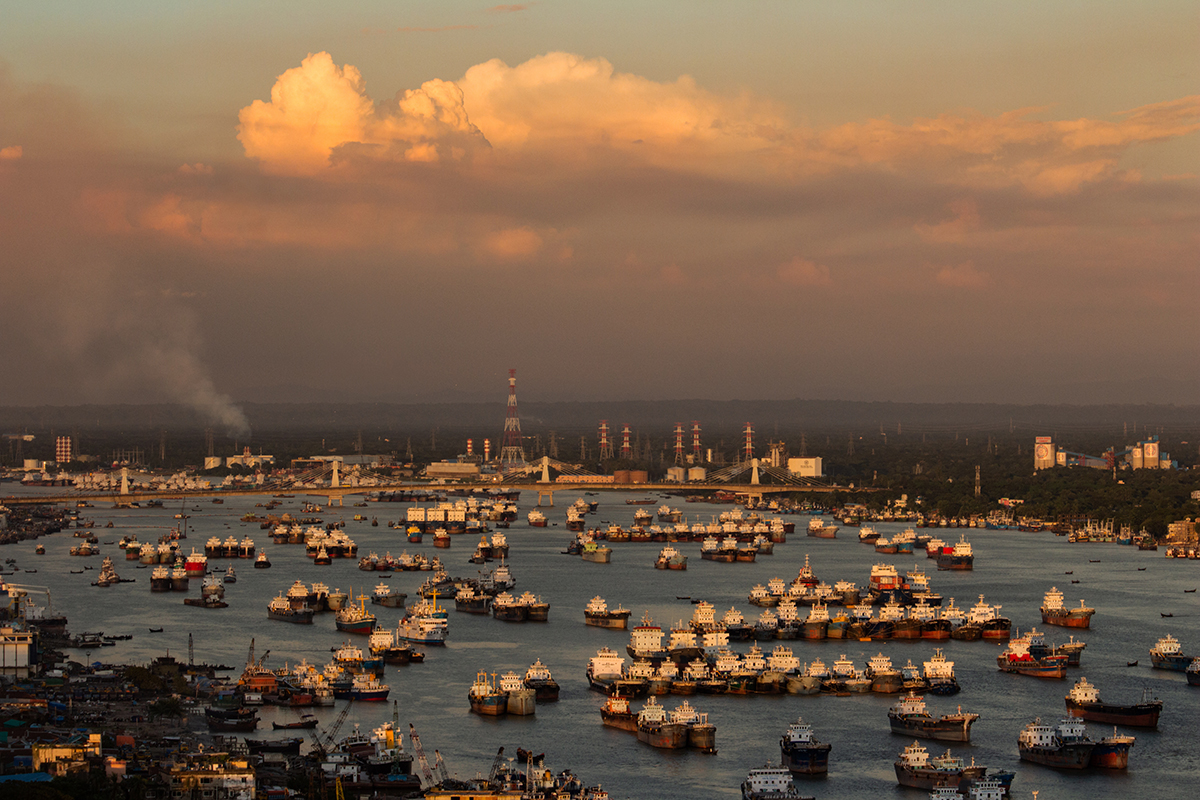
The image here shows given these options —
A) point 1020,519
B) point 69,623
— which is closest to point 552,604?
point 69,623

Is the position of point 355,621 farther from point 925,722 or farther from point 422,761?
point 925,722

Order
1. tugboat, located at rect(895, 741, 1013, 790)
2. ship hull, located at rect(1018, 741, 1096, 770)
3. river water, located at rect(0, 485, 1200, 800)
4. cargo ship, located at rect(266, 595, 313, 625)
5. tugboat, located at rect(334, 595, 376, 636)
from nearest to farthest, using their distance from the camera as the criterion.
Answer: tugboat, located at rect(895, 741, 1013, 790), river water, located at rect(0, 485, 1200, 800), ship hull, located at rect(1018, 741, 1096, 770), tugboat, located at rect(334, 595, 376, 636), cargo ship, located at rect(266, 595, 313, 625)

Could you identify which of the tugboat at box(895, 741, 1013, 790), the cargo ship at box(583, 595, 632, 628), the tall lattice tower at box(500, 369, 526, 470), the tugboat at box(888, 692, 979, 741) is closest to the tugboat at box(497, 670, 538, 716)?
the tugboat at box(888, 692, 979, 741)

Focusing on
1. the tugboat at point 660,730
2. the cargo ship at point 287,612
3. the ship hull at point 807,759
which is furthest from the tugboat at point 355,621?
the ship hull at point 807,759

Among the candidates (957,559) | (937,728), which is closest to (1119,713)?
(937,728)

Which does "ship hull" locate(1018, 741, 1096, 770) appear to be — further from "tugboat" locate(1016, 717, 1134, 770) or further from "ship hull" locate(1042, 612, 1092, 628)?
"ship hull" locate(1042, 612, 1092, 628)

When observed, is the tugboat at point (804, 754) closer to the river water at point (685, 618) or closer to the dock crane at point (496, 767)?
the river water at point (685, 618)
